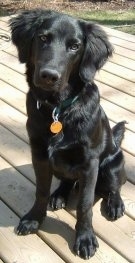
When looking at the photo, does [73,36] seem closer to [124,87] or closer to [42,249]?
[42,249]

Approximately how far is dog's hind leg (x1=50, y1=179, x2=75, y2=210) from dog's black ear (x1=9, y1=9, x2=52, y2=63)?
2.56ft

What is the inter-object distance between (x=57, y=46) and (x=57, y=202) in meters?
0.94

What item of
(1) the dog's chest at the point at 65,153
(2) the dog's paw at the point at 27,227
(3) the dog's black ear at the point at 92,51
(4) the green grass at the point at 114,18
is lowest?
(4) the green grass at the point at 114,18

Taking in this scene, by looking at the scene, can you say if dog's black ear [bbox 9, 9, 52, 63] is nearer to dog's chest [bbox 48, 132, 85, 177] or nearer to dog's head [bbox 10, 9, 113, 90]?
dog's head [bbox 10, 9, 113, 90]

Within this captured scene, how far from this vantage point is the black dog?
2.00 metres

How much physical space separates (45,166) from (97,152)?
0.28 m

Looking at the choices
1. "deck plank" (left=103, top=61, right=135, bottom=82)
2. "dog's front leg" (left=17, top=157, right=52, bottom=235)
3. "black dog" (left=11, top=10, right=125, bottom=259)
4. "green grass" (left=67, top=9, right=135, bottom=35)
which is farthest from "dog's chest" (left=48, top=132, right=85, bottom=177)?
"green grass" (left=67, top=9, right=135, bottom=35)

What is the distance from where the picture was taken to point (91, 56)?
211 cm

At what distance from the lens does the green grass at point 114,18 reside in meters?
5.91

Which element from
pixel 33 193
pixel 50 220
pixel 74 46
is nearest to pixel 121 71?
pixel 33 193

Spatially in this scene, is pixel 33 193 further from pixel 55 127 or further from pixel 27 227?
pixel 55 127

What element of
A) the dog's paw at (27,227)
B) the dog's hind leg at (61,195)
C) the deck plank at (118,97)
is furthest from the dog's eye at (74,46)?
the deck plank at (118,97)

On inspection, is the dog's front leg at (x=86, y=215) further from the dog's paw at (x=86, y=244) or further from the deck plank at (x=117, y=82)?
the deck plank at (x=117, y=82)

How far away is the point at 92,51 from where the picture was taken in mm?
2102
